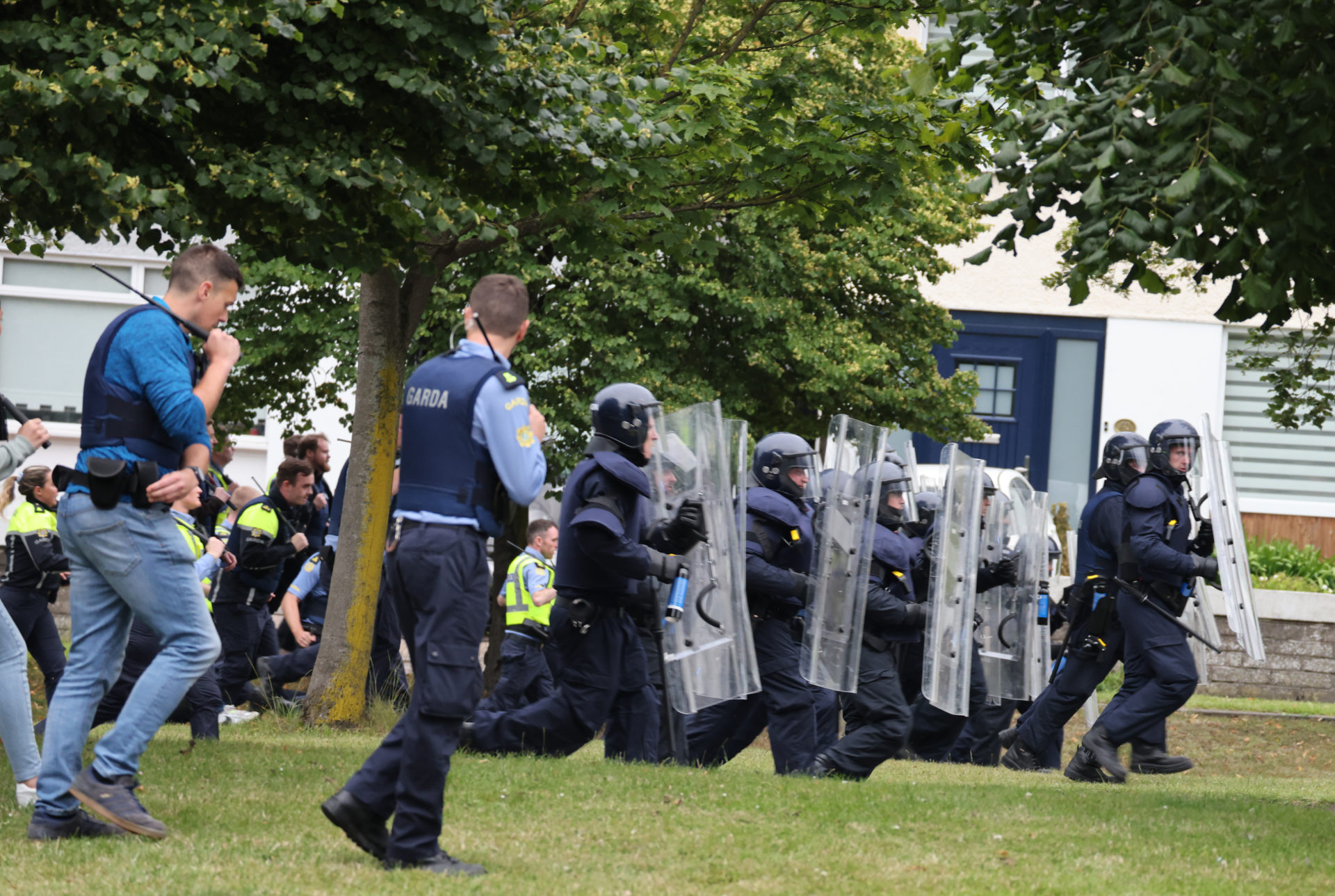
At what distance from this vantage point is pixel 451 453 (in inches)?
191

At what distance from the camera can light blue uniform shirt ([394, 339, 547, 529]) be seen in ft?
15.8

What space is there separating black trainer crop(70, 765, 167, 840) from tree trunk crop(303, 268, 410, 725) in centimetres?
521

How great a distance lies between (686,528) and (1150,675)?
3.79m

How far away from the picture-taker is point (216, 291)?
5.45 metres

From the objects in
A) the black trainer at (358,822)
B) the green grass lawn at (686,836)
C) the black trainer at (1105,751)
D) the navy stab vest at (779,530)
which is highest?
the navy stab vest at (779,530)

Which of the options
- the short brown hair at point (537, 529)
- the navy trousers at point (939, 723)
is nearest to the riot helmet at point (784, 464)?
the navy trousers at point (939, 723)

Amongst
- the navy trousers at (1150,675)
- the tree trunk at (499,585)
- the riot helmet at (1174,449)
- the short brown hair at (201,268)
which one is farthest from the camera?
the tree trunk at (499,585)

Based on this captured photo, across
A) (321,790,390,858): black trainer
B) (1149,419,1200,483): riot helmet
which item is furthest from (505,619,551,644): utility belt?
(321,790,390,858): black trainer

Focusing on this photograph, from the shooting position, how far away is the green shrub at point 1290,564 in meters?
20.0

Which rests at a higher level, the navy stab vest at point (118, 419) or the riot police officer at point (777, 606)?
the navy stab vest at point (118, 419)

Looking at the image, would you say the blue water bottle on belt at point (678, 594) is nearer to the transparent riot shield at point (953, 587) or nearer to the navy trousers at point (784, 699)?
the navy trousers at point (784, 699)

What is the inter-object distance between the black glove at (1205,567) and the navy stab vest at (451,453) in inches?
243

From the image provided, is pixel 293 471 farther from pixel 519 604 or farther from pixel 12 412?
pixel 12 412

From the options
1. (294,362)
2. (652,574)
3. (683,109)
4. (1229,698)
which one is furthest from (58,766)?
(1229,698)
